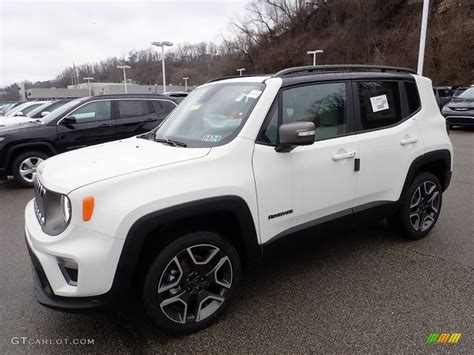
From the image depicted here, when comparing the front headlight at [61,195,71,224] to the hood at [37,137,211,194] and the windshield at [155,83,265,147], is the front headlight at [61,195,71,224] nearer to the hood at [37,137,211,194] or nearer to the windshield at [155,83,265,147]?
the hood at [37,137,211,194]

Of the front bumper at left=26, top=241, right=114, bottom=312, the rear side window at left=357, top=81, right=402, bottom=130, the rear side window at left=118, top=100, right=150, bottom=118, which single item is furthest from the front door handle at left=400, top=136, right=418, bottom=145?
the rear side window at left=118, top=100, right=150, bottom=118

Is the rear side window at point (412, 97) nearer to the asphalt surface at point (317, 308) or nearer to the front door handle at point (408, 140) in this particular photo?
the front door handle at point (408, 140)

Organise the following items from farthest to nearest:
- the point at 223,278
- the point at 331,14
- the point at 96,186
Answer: the point at 331,14
the point at 223,278
the point at 96,186

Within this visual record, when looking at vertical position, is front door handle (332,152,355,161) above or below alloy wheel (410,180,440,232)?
above

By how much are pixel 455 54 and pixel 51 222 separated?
33.5m

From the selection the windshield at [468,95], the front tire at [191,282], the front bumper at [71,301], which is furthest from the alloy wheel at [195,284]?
the windshield at [468,95]

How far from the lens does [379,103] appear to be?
358cm

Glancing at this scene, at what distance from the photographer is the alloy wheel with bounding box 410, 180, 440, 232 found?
400 centimetres

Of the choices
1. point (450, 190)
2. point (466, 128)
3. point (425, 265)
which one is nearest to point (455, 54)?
point (466, 128)

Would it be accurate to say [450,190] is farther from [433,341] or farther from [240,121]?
[240,121]

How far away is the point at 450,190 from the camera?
6109 millimetres

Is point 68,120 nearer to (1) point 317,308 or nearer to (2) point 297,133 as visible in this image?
(2) point 297,133

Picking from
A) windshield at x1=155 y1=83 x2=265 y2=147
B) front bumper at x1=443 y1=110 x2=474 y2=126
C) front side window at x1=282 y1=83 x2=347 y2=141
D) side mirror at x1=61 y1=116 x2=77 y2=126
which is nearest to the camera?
windshield at x1=155 y1=83 x2=265 y2=147

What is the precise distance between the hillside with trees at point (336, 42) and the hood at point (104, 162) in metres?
31.4
